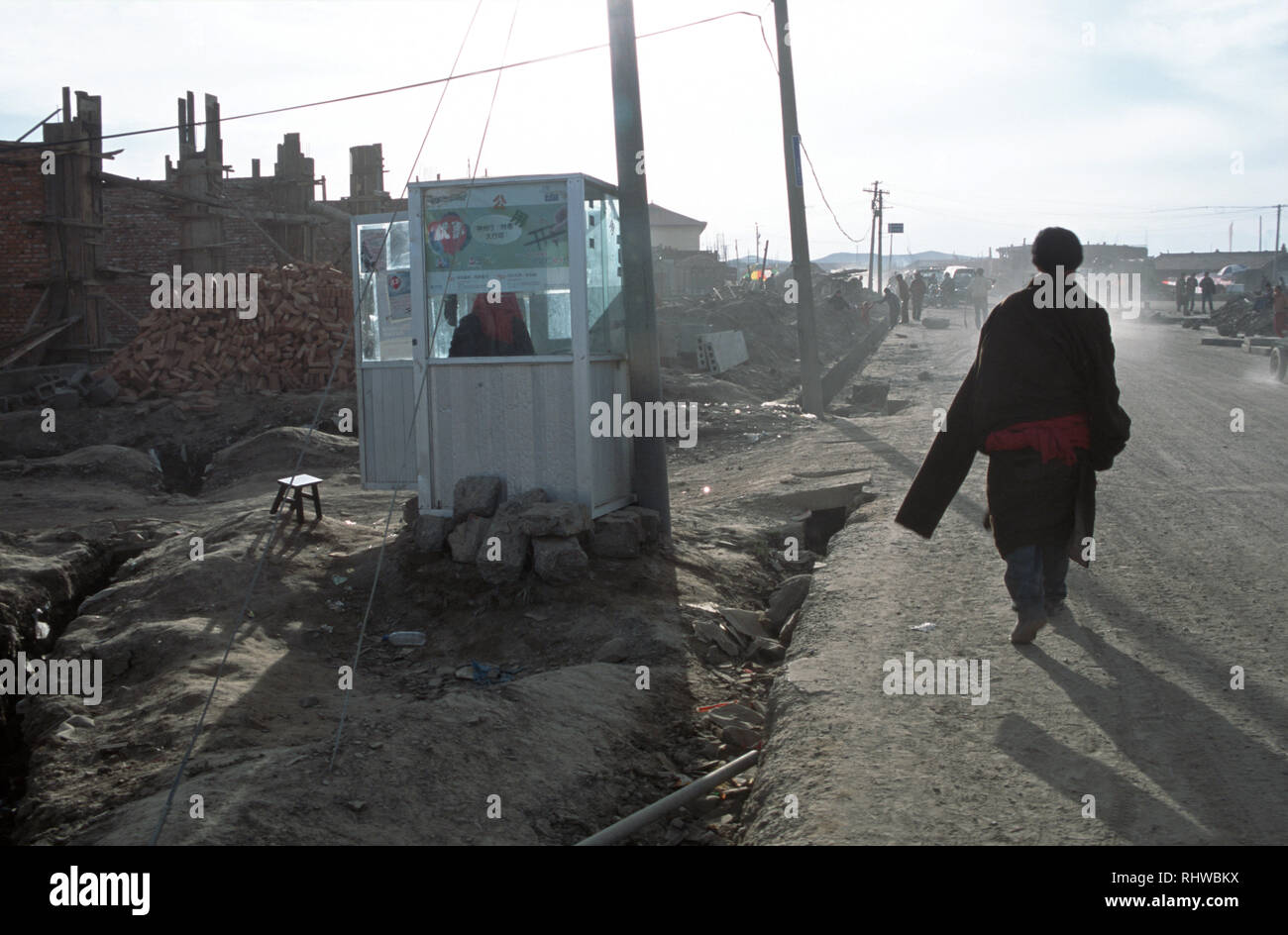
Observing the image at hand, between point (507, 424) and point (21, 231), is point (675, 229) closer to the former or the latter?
point (21, 231)

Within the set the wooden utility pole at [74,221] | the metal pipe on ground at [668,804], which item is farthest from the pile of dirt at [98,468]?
the metal pipe on ground at [668,804]

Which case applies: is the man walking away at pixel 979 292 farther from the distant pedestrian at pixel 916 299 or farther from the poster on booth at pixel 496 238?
the poster on booth at pixel 496 238

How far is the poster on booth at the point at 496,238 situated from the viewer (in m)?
6.92

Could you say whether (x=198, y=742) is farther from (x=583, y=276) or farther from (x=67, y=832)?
(x=583, y=276)

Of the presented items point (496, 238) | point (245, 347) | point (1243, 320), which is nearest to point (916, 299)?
point (1243, 320)

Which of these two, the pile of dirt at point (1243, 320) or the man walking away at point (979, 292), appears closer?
the pile of dirt at point (1243, 320)

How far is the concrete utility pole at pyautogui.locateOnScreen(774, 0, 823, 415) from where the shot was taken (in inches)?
645

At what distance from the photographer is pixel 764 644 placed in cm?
629

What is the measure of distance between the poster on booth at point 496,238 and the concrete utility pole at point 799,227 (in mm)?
9714

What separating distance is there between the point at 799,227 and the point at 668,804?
14023 millimetres

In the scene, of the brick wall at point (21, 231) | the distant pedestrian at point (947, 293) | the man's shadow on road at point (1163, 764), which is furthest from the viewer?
the distant pedestrian at point (947, 293)

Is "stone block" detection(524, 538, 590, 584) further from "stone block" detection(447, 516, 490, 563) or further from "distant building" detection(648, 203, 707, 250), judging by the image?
"distant building" detection(648, 203, 707, 250)
